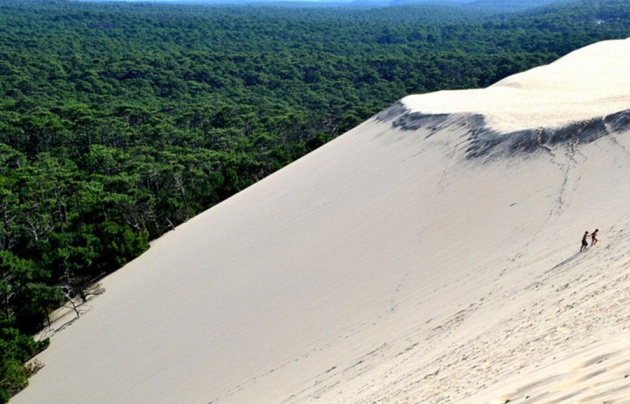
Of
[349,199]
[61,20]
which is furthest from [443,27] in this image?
[349,199]

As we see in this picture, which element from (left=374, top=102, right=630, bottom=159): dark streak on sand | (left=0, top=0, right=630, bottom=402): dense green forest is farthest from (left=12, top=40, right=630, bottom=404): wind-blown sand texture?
(left=0, top=0, right=630, bottom=402): dense green forest

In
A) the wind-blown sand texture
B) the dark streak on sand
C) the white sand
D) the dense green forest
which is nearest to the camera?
the wind-blown sand texture

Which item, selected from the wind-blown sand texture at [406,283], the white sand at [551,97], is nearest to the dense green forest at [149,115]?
the wind-blown sand texture at [406,283]

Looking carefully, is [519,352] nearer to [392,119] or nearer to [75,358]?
[75,358]

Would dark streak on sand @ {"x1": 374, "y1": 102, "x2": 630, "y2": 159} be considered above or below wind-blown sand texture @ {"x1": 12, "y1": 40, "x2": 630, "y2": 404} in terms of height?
above

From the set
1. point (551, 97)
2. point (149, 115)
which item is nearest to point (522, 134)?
point (551, 97)

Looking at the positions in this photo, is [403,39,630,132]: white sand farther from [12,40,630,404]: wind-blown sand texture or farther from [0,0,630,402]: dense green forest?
[0,0,630,402]: dense green forest

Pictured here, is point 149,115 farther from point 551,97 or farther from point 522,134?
point 522,134
